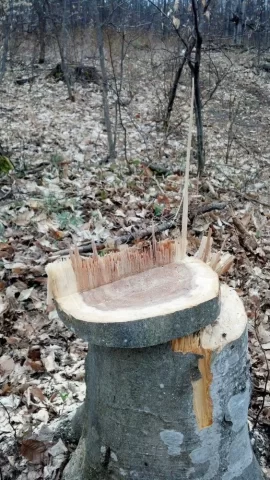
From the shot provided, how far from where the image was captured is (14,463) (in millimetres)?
2156

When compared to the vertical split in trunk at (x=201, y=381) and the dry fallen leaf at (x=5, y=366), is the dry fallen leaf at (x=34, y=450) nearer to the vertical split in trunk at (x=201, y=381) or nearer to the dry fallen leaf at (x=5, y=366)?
the dry fallen leaf at (x=5, y=366)

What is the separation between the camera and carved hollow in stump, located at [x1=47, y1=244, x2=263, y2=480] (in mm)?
1394

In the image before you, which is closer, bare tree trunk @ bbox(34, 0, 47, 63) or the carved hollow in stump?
the carved hollow in stump

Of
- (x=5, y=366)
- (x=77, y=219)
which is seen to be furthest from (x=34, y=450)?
(x=77, y=219)

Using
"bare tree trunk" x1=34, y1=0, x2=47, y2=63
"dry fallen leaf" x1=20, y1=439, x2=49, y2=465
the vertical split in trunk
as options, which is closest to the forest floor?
"dry fallen leaf" x1=20, y1=439, x2=49, y2=465

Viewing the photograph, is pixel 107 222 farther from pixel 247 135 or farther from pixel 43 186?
pixel 247 135

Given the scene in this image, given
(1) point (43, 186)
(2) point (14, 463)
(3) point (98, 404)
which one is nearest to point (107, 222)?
(1) point (43, 186)

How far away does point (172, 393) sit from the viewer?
1.48 metres

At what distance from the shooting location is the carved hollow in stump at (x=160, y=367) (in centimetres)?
139

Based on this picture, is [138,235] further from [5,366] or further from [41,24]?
[41,24]

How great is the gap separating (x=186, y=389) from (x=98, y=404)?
0.34 m

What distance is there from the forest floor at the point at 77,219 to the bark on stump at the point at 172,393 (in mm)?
592

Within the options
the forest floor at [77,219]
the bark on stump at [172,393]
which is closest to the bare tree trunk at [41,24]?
the forest floor at [77,219]

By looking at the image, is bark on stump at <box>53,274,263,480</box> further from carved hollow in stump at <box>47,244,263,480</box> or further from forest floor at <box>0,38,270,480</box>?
forest floor at <box>0,38,270,480</box>
